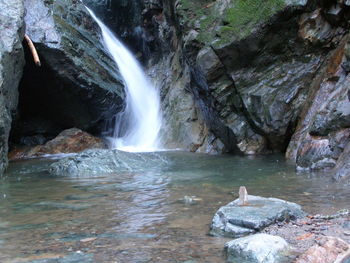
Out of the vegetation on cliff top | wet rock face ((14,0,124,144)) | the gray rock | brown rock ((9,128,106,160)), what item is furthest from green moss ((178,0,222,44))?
the gray rock

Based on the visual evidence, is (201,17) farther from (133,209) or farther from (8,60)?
(133,209)

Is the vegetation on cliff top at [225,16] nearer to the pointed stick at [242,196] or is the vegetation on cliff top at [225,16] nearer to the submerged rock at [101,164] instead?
the submerged rock at [101,164]

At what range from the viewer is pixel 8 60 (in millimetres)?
8828

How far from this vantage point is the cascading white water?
52.4 ft

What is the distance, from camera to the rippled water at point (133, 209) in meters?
3.37

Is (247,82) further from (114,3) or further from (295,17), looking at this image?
(114,3)

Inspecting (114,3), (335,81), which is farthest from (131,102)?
(335,81)

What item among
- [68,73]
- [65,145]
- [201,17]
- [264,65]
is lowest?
[65,145]

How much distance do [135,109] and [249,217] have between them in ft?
42.8

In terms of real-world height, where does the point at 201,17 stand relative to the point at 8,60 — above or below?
above

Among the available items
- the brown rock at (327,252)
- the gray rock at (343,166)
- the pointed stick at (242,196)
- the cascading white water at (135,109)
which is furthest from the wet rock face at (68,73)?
the brown rock at (327,252)

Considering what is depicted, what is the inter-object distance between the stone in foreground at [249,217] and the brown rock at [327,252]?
829 mm

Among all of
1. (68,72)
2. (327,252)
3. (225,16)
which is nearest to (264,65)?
(225,16)

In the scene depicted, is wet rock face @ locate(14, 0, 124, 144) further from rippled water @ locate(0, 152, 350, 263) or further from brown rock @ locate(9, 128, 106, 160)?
rippled water @ locate(0, 152, 350, 263)
